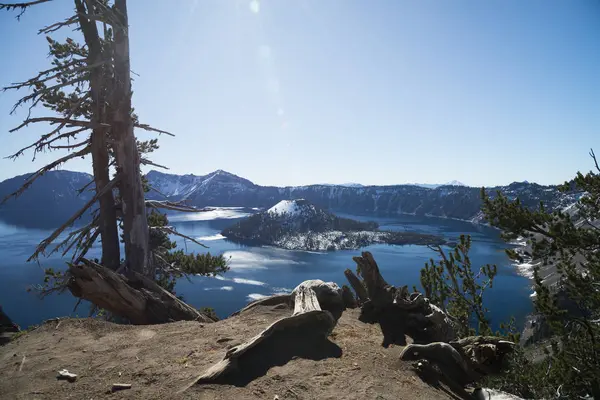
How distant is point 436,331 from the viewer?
9.09 meters

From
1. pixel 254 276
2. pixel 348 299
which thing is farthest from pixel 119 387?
pixel 254 276

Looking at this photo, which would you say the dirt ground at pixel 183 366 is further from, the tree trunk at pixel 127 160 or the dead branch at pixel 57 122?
the dead branch at pixel 57 122

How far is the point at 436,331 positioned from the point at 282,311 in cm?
456

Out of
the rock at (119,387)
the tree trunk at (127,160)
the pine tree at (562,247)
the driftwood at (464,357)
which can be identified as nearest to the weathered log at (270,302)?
the tree trunk at (127,160)

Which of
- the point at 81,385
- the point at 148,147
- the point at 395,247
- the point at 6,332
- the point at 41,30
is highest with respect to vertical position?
the point at 41,30

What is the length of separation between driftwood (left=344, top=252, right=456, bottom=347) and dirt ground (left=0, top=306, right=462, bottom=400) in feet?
2.44

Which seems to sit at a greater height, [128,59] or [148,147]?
[128,59]

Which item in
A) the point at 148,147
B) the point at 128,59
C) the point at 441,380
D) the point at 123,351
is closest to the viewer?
the point at 441,380

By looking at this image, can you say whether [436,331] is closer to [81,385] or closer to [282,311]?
[282,311]

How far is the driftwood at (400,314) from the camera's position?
8953mm

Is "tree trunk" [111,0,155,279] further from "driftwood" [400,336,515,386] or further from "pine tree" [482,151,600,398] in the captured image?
"pine tree" [482,151,600,398]

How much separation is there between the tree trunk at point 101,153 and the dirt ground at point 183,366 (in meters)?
3.80

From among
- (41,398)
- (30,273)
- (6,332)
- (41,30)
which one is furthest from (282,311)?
(30,273)

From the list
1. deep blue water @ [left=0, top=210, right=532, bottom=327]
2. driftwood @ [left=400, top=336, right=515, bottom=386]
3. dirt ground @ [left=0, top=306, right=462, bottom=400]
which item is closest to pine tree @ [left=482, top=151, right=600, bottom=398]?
driftwood @ [left=400, top=336, right=515, bottom=386]
